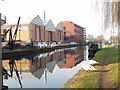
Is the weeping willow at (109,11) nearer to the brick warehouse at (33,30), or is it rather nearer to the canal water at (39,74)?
the canal water at (39,74)

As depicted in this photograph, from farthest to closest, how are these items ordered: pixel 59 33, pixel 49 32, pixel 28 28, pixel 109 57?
pixel 59 33 < pixel 49 32 < pixel 28 28 < pixel 109 57

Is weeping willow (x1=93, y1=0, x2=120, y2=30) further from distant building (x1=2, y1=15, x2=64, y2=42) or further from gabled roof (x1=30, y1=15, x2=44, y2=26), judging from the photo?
gabled roof (x1=30, y1=15, x2=44, y2=26)

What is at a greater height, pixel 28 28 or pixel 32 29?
pixel 28 28

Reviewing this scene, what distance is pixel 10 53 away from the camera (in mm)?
20500

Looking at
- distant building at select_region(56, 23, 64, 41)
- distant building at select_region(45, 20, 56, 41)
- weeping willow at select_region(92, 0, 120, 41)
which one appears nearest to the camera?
weeping willow at select_region(92, 0, 120, 41)

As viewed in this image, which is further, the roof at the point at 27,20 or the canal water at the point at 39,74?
the roof at the point at 27,20

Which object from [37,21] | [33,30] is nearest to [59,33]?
[37,21]

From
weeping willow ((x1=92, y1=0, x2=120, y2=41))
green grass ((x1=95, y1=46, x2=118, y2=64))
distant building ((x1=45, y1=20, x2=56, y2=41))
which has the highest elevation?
distant building ((x1=45, y1=20, x2=56, y2=41))

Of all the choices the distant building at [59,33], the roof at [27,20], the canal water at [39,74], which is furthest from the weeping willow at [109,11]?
the distant building at [59,33]

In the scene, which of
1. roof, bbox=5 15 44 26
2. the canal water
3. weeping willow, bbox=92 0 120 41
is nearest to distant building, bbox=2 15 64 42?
roof, bbox=5 15 44 26

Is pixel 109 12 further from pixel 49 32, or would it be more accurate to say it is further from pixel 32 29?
pixel 49 32

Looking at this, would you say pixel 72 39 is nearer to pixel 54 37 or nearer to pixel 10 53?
pixel 54 37

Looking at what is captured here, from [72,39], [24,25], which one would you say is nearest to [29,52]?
[24,25]

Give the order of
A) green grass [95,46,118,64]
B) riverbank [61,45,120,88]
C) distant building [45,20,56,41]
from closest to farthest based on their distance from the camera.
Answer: riverbank [61,45,120,88]
green grass [95,46,118,64]
distant building [45,20,56,41]
